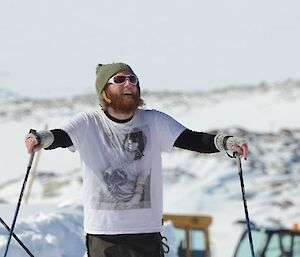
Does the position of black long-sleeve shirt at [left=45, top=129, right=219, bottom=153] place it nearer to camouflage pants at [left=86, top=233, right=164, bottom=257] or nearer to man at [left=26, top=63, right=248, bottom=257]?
man at [left=26, top=63, right=248, bottom=257]

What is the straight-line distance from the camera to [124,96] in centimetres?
378

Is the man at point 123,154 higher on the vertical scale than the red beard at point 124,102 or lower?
lower

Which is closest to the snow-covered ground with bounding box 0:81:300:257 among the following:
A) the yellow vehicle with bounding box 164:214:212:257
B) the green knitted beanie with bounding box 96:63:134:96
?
the yellow vehicle with bounding box 164:214:212:257

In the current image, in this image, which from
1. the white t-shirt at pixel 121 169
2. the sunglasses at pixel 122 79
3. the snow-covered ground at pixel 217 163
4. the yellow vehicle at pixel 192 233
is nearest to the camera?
the white t-shirt at pixel 121 169

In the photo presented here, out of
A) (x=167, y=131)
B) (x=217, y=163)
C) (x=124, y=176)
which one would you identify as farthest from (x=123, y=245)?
(x=217, y=163)

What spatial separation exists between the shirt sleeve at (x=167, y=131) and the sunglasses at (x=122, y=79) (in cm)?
19

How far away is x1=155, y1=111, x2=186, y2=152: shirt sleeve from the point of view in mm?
3850

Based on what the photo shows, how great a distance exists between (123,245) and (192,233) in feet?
25.5

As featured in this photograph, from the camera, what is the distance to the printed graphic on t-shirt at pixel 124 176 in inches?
146

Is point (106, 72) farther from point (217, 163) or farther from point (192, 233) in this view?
point (217, 163)

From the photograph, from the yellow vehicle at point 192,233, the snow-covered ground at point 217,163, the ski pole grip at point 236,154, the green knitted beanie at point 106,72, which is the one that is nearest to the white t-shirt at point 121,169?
the green knitted beanie at point 106,72

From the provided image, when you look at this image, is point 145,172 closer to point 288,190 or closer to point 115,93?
point 115,93

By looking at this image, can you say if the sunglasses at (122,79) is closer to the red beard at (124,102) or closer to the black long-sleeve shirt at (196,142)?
the red beard at (124,102)

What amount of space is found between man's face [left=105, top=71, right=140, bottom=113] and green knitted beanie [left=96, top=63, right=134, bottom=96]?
5 centimetres
